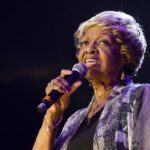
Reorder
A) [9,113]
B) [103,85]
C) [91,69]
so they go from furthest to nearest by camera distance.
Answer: [9,113]
[103,85]
[91,69]

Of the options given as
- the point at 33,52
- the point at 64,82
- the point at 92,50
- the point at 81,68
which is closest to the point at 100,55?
the point at 92,50

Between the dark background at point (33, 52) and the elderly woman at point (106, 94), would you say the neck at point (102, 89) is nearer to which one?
the elderly woman at point (106, 94)

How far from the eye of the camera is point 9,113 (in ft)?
10.3

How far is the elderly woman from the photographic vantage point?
1553mm

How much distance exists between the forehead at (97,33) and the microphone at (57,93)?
209mm

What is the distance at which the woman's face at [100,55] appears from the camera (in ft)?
5.80

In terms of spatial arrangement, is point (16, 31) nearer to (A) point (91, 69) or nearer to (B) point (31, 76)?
(B) point (31, 76)

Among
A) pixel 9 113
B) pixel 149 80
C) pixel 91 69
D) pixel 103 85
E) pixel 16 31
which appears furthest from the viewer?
pixel 9 113

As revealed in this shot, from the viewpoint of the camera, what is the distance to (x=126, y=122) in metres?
1.57

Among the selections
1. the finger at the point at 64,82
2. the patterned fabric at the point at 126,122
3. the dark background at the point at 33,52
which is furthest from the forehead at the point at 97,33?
the dark background at the point at 33,52

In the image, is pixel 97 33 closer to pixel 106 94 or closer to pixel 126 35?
pixel 126 35

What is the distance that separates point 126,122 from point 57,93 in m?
0.26

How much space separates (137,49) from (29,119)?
1423mm

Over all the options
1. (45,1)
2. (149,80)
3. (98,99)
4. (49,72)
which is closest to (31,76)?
(49,72)
